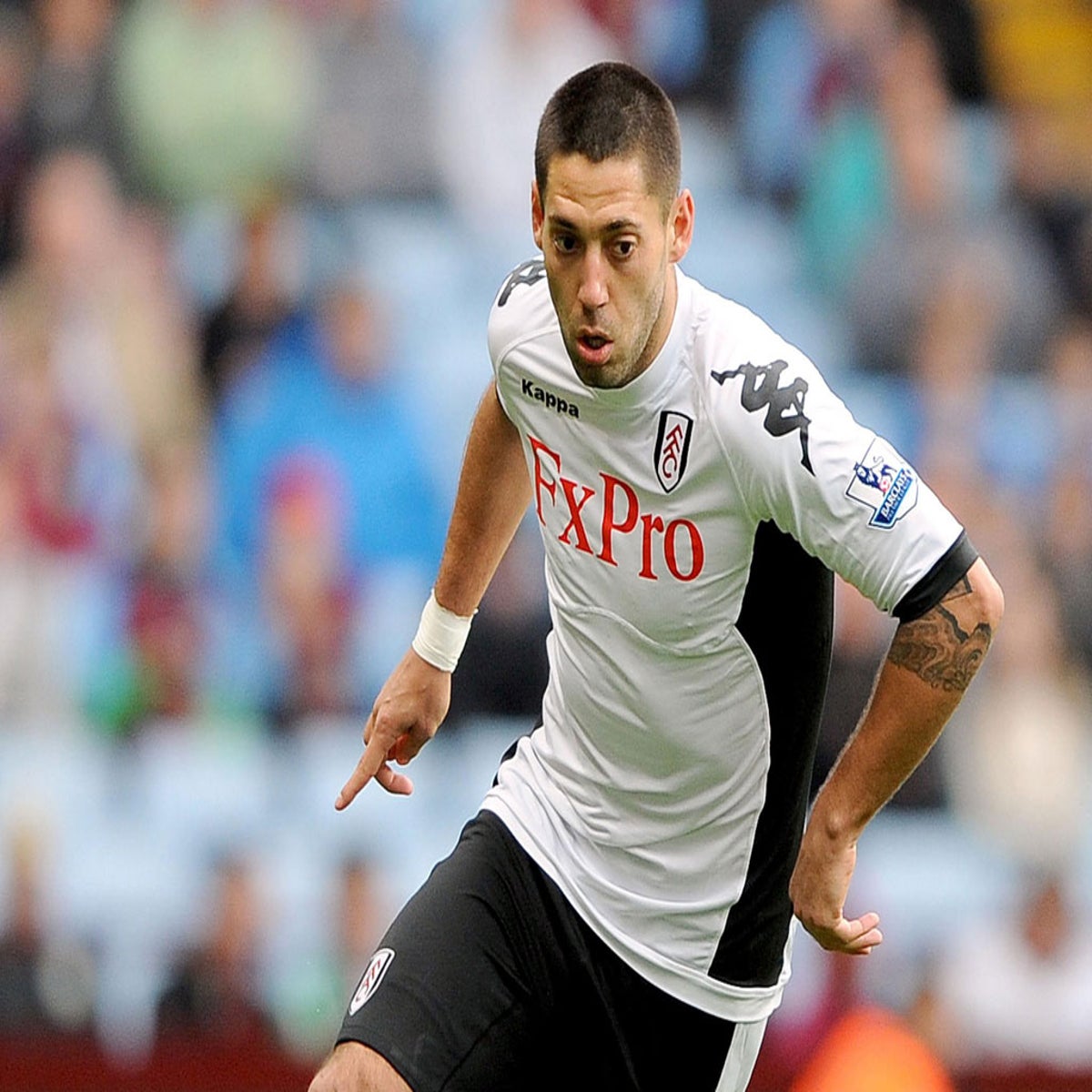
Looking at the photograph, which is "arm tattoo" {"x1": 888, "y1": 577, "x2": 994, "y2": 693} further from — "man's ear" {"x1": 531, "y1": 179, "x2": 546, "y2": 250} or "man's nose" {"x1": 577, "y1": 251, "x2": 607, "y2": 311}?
"man's ear" {"x1": 531, "y1": 179, "x2": 546, "y2": 250}

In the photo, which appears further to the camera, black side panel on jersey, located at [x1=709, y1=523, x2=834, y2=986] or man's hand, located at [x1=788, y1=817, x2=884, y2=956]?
black side panel on jersey, located at [x1=709, y1=523, x2=834, y2=986]

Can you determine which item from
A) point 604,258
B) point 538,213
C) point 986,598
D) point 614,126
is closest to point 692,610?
point 986,598

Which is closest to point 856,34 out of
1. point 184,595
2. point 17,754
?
point 184,595

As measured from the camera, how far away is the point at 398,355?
1164 cm

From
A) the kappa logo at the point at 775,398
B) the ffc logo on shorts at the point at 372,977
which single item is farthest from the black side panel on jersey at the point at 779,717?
the ffc logo on shorts at the point at 372,977

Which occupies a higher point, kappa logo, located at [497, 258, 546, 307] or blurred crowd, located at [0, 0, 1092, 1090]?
kappa logo, located at [497, 258, 546, 307]

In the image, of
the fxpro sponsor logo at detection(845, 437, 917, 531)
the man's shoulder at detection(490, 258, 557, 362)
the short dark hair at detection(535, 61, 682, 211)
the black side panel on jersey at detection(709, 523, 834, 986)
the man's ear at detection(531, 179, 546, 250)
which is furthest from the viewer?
the man's shoulder at detection(490, 258, 557, 362)

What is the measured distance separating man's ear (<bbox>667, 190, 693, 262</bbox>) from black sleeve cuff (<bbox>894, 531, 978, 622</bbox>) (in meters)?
0.77

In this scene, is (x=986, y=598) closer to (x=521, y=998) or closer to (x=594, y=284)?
(x=594, y=284)

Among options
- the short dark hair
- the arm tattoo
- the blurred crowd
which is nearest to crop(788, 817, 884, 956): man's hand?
the arm tattoo

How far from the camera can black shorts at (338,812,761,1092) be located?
483 centimetres

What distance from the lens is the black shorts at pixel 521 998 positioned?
483 cm

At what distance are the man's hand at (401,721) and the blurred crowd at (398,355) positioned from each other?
3584 millimetres

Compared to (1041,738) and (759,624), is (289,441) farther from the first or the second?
(759,624)
